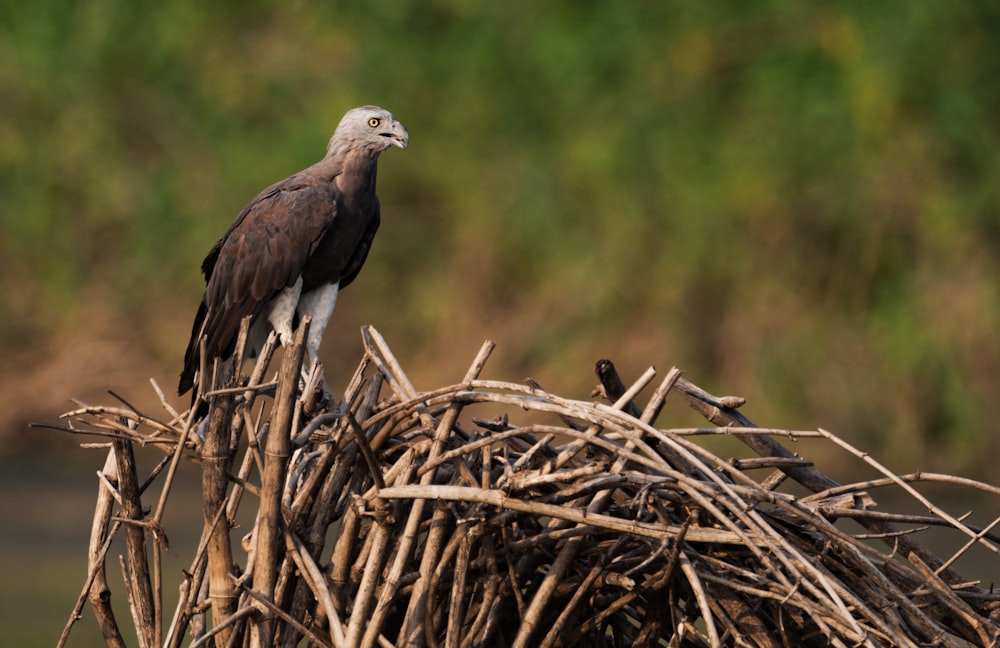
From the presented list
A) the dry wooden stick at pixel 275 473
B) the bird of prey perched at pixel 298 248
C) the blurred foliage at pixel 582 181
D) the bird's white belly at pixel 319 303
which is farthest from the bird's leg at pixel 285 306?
the blurred foliage at pixel 582 181

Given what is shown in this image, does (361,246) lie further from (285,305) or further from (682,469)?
(682,469)

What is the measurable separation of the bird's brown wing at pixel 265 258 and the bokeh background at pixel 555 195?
13.2 ft

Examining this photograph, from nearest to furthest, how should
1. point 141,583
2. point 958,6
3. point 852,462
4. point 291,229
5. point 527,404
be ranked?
point 527,404 < point 141,583 < point 291,229 < point 852,462 < point 958,6

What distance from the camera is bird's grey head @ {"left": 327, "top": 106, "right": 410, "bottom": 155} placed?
615 cm

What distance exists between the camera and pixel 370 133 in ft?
20.2

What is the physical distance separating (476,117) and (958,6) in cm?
341

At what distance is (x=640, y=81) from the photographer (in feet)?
38.6

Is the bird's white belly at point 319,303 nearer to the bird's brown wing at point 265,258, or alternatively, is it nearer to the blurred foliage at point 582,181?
the bird's brown wing at point 265,258

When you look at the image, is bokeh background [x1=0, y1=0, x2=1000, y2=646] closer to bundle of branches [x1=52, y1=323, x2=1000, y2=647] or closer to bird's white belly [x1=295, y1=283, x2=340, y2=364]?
bird's white belly [x1=295, y1=283, x2=340, y2=364]

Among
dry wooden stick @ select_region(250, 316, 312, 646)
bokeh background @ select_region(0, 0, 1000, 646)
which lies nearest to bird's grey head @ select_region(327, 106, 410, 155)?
dry wooden stick @ select_region(250, 316, 312, 646)

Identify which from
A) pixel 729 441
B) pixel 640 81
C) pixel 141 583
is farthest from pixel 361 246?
pixel 640 81

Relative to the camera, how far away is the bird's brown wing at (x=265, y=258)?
575 cm

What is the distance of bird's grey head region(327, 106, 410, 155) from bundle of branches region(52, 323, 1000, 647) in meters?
2.25

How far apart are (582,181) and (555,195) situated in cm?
21
